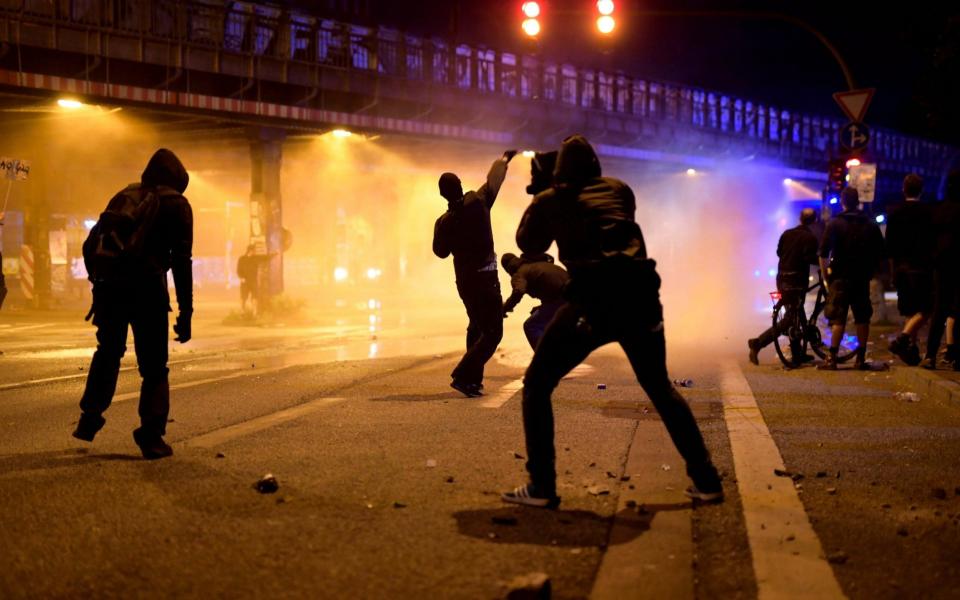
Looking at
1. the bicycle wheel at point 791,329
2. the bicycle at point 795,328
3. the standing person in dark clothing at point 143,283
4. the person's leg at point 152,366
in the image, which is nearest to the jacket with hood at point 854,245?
the bicycle at point 795,328

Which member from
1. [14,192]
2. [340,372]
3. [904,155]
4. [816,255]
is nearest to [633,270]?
[340,372]

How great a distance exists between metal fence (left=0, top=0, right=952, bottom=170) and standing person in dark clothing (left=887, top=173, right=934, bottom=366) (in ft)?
28.2

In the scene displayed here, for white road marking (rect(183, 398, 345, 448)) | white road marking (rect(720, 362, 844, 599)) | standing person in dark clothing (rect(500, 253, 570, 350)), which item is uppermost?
standing person in dark clothing (rect(500, 253, 570, 350))

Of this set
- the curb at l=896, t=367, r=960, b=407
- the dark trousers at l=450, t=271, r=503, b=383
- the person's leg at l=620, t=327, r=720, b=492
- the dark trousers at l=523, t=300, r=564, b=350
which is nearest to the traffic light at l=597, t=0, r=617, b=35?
the curb at l=896, t=367, r=960, b=407

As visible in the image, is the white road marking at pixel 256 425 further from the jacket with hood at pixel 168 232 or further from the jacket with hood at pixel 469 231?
the jacket with hood at pixel 469 231

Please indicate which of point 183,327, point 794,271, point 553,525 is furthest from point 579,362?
point 794,271

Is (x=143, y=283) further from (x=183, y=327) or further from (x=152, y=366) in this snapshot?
(x=152, y=366)

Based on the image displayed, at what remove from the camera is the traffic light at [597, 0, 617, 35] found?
1850 centimetres

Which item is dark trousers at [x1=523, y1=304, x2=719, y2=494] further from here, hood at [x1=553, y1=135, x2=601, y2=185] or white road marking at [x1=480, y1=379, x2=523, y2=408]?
white road marking at [x1=480, y1=379, x2=523, y2=408]

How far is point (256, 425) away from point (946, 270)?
713 cm

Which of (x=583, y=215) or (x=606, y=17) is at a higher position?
(x=606, y=17)

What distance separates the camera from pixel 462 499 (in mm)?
5211

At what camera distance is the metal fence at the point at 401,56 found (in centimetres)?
2203

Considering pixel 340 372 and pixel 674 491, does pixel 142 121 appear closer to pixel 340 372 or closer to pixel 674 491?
pixel 340 372
